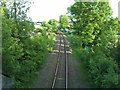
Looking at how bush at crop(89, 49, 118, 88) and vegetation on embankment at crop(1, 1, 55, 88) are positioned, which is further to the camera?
vegetation on embankment at crop(1, 1, 55, 88)

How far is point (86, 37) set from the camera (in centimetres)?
3709

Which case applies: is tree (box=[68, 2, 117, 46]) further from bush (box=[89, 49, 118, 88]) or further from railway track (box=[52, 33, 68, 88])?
bush (box=[89, 49, 118, 88])

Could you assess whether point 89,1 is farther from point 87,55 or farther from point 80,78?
point 80,78

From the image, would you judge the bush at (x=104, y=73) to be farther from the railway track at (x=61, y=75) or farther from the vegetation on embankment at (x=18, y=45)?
the vegetation on embankment at (x=18, y=45)

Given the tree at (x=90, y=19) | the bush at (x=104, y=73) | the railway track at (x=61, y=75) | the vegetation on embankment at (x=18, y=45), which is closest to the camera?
the bush at (x=104, y=73)

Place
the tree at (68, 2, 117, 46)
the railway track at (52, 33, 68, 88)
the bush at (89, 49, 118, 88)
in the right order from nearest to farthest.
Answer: the bush at (89, 49, 118, 88), the railway track at (52, 33, 68, 88), the tree at (68, 2, 117, 46)

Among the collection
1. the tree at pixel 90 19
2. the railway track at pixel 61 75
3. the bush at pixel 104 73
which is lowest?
the railway track at pixel 61 75

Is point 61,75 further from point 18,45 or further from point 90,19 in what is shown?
point 90,19

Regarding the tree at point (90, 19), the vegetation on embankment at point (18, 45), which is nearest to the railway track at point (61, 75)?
the vegetation on embankment at point (18, 45)

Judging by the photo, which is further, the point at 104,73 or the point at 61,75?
the point at 61,75

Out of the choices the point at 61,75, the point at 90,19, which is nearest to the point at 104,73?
the point at 61,75

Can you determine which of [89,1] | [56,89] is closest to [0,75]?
[56,89]

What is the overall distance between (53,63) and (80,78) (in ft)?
28.1

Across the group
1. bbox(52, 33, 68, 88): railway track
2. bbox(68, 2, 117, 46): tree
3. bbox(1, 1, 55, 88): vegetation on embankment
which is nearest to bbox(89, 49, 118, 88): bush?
bbox(52, 33, 68, 88): railway track
